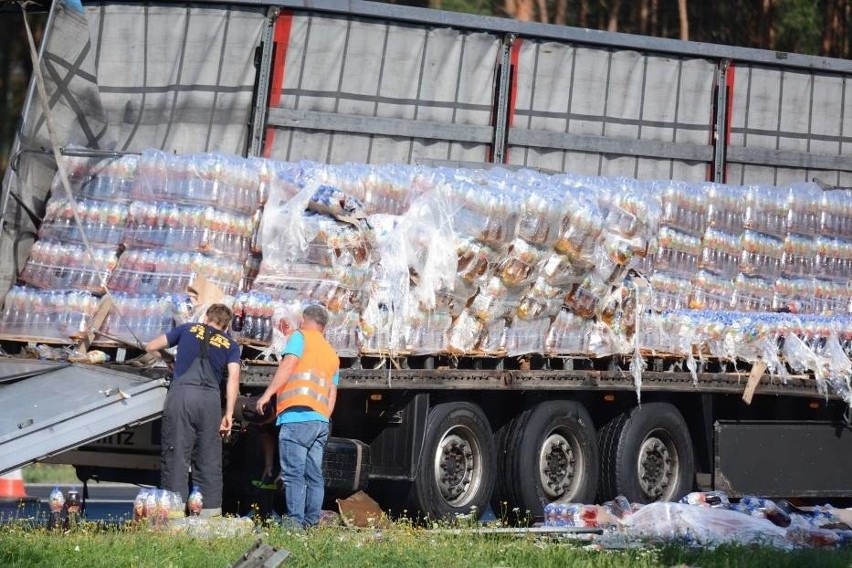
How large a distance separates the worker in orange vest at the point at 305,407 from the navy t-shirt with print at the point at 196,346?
0.36 metres

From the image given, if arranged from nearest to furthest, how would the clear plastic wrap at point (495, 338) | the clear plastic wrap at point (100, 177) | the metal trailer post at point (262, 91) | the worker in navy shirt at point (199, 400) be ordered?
the worker in navy shirt at point (199, 400)
the clear plastic wrap at point (100, 177)
the clear plastic wrap at point (495, 338)
the metal trailer post at point (262, 91)

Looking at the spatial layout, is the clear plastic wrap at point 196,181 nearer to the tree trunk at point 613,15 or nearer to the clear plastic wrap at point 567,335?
the clear plastic wrap at point 567,335

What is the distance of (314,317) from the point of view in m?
10.7

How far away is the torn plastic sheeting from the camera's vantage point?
36.2 feet

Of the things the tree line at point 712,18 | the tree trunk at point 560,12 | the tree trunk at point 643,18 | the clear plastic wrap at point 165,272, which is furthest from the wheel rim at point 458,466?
the tree trunk at point 643,18

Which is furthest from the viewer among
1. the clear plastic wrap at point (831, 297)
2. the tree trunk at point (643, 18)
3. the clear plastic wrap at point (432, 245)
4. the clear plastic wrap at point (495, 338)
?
the tree trunk at point (643, 18)

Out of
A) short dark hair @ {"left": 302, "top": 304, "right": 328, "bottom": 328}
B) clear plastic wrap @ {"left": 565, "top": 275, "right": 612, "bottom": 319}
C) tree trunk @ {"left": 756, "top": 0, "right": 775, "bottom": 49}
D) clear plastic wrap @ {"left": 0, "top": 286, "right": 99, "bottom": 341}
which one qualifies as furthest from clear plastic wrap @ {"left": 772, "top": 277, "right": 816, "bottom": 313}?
tree trunk @ {"left": 756, "top": 0, "right": 775, "bottom": 49}

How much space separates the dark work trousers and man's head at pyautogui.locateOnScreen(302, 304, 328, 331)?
2.61ft

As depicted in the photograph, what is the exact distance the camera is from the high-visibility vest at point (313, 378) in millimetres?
10656

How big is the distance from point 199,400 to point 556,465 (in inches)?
152

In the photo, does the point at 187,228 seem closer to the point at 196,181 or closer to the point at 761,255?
the point at 196,181

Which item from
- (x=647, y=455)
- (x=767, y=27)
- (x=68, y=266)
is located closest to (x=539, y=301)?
(x=647, y=455)

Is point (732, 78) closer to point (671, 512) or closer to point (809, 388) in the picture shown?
point (809, 388)

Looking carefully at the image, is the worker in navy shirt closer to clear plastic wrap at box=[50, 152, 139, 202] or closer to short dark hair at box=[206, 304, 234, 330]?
short dark hair at box=[206, 304, 234, 330]
